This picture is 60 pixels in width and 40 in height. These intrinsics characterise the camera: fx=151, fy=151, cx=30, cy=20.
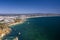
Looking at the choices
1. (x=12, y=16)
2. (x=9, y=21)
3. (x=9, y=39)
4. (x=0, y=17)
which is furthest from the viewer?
(x=12, y=16)

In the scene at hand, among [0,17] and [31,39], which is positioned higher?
[0,17]

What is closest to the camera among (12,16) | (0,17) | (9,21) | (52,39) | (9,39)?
(9,39)

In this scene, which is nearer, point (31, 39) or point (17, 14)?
point (31, 39)

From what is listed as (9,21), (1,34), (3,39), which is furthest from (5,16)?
(3,39)

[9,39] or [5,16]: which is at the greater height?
[5,16]

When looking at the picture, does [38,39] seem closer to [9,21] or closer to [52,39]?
[52,39]

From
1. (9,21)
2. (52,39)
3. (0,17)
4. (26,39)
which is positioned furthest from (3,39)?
(9,21)

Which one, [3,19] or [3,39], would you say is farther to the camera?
[3,19]

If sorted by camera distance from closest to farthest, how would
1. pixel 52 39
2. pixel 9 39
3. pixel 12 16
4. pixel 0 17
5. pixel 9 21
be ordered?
pixel 9 39 < pixel 52 39 < pixel 0 17 < pixel 9 21 < pixel 12 16

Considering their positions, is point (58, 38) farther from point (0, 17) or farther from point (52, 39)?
point (0, 17)
